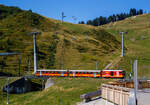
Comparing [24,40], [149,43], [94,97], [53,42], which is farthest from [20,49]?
[149,43]

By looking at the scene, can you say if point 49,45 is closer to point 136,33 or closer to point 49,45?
point 49,45

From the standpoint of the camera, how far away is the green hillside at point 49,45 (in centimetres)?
8062

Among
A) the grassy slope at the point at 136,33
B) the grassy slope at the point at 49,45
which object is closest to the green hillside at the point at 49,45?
the grassy slope at the point at 49,45

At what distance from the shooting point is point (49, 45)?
98688 mm

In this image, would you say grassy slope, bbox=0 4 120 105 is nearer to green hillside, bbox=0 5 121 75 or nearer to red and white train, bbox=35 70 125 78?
green hillside, bbox=0 5 121 75

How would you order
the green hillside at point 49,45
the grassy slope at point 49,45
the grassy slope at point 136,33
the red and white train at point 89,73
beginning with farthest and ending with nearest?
the grassy slope at point 136,33
the grassy slope at point 49,45
the green hillside at point 49,45
the red and white train at point 89,73

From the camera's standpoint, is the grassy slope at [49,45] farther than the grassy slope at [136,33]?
No

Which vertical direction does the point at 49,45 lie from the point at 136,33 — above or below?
below

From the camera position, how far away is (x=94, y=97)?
2383 centimetres

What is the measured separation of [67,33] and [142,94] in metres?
110

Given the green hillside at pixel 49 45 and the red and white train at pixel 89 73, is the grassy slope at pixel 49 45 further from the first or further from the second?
the red and white train at pixel 89 73

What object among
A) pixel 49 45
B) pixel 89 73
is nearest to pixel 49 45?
pixel 49 45

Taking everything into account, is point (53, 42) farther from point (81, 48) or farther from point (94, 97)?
point (94, 97)

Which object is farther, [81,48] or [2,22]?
[2,22]
